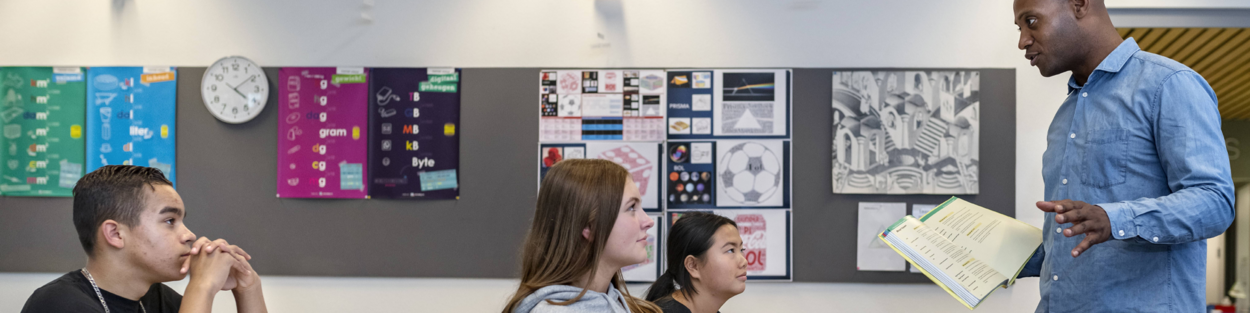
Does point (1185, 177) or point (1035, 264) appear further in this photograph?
point (1035, 264)

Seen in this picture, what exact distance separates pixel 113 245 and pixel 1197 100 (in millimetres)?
2308

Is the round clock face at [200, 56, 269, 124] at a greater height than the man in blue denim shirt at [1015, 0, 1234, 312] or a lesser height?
greater

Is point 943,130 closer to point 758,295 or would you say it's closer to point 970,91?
point 970,91

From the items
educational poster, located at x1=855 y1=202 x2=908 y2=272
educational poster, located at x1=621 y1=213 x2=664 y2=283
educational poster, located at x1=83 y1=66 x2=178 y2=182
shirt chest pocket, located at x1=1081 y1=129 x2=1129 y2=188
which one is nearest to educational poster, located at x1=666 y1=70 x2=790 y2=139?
educational poster, located at x1=621 y1=213 x2=664 y2=283

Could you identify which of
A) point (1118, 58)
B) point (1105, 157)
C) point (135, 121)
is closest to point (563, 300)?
point (1105, 157)

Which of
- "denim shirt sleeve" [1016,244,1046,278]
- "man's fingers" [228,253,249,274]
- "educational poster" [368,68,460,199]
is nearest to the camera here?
"man's fingers" [228,253,249,274]

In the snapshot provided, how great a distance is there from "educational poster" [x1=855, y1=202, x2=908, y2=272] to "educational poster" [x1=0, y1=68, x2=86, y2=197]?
3645 millimetres

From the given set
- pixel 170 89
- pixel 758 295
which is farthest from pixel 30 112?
pixel 758 295

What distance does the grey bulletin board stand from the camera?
118 inches

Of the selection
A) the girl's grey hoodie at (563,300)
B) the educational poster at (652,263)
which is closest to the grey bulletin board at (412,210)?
the educational poster at (652,263)

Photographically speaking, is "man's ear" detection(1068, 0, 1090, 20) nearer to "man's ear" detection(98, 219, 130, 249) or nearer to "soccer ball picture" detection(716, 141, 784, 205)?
"soccer ball picture" detection(716, 141, 784, 205)

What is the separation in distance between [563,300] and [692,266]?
82 cm

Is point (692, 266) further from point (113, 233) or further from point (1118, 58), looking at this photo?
point (113, 233)

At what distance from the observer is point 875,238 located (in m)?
2.99
